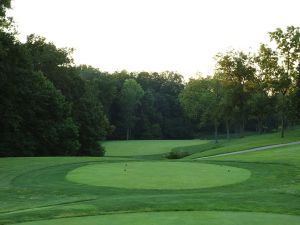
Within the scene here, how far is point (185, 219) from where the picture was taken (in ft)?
27.8

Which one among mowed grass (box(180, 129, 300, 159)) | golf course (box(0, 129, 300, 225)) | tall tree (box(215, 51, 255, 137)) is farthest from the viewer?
tall tree (box(215, 51, 255, 137))

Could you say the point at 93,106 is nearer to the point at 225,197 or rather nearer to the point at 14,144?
the point at 14,144

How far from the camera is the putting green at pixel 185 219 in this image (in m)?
8.16

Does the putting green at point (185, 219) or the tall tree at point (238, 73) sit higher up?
the tall tree at point (238, 73)

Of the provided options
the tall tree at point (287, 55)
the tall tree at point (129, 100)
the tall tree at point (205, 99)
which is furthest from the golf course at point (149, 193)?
the tall tree at point (129, 100)

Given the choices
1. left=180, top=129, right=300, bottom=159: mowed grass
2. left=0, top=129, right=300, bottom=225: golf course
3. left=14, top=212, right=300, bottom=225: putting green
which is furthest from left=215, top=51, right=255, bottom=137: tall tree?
left=14, top=212, right=300, bottom=225: putting green

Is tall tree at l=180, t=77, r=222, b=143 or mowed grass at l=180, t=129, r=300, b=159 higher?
tall tree at l=180, t=77, r=222, b=143

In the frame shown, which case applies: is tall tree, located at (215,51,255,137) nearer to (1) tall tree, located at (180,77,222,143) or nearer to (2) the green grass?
(1) tall tree, located at (180,77,222,143)

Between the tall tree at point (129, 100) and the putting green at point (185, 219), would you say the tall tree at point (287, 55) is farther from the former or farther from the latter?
the tall tree at point (129, 100)

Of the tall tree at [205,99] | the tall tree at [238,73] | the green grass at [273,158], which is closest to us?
the green grass at [273,158]

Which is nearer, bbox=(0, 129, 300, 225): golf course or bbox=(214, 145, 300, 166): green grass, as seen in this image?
bbox=(0, 129, 300, 225): golf course

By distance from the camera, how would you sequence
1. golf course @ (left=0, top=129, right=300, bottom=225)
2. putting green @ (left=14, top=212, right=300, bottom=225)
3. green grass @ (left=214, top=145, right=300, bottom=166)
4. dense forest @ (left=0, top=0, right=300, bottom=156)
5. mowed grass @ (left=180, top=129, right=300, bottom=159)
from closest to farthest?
1. putting green @ (left=14, top=212, right=300, bottom=225)
2. golf course @ (left=0, top=129, right=300, bottom=225)
3. green grass @ (left=214, top=145, right=300, bottom=166)
4. dense forest @ (left=0, top=0, right=300, bottom=156)
5. mowed grass @ (left=180, top=129, right=300, bottom=159)

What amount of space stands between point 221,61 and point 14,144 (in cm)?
3354

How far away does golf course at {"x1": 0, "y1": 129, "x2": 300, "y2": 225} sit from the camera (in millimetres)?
8867
